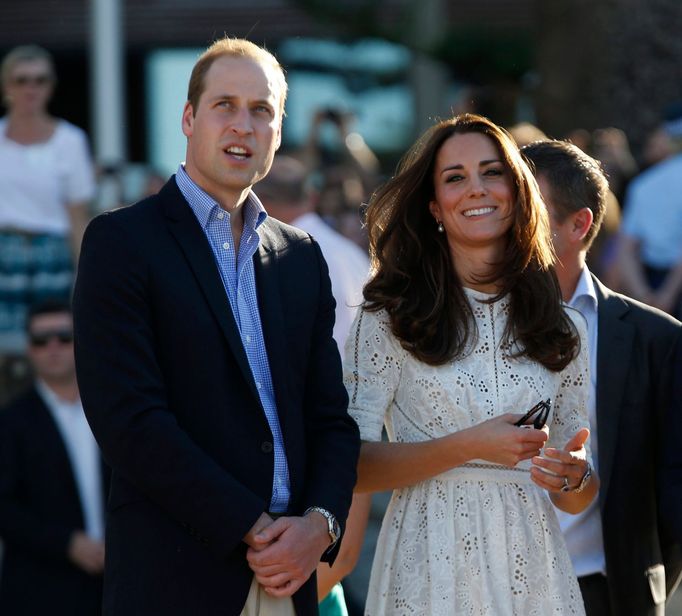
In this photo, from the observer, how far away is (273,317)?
3.58 m

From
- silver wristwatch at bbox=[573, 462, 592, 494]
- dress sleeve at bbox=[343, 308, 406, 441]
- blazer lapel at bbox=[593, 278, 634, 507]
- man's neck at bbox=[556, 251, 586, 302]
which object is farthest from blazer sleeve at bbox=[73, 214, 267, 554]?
man's neck at bbox=[556, 251, 586, 302]

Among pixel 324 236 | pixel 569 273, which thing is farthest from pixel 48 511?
pixel 569 273

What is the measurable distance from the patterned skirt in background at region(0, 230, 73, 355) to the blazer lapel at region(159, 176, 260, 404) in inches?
206

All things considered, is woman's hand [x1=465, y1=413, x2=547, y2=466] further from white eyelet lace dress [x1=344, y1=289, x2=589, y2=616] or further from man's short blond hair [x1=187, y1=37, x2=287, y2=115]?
man's short blond hair [x1=187, y1=37, x2=287, y2=115]

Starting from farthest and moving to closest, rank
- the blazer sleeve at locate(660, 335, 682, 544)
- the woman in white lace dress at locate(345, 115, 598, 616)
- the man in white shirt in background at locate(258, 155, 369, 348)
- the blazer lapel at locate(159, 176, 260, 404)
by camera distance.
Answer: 1. the man in white shirt in background at locate(258, 155, 369, 348)
2. the blazer sleeve at locate(660, 335, 682, 544)
3. the woman in white lace dress at locate(345, 115, 598, 616)
4. the blazer lapel at locate(159, 176, 260, 404)

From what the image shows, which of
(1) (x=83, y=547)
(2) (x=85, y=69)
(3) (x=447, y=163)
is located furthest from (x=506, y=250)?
(2) (x=85, y=69)

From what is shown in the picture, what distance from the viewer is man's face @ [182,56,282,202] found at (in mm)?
3588

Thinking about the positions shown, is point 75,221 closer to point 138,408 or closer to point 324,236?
point 324,236

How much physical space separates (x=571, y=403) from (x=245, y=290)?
1.04m

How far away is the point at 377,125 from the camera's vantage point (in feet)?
54.6

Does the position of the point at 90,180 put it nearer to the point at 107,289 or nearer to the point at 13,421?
the point at 13,421

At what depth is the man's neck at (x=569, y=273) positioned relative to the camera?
448 cm

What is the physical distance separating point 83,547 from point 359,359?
2.36 metres

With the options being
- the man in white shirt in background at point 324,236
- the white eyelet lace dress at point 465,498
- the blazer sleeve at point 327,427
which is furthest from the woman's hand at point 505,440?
the man in white shirt in background at point 324,236
